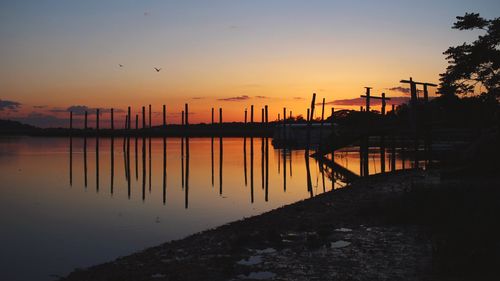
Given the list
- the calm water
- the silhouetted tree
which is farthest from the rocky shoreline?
the silhouetted tree

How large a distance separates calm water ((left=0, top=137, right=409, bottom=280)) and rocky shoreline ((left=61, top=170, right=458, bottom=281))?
245 cm

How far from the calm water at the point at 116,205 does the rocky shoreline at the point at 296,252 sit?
245 cm

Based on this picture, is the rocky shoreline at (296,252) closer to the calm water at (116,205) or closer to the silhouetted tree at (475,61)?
the calm water at (116,205)

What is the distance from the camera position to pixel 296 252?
33.6 feet

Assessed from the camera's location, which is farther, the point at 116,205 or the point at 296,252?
the point at 116,205

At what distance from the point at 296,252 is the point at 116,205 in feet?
45.2

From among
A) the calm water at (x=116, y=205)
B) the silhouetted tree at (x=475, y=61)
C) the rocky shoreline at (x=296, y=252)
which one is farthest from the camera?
the silhouetted tree at (x=475, y=61)

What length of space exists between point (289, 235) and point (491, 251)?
470cm

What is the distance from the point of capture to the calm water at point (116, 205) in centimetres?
1334

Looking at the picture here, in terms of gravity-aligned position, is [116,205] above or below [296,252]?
below

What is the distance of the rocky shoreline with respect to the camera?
8812 millimetres

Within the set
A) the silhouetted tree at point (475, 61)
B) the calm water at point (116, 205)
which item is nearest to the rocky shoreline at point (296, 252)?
the calm water at point (116, 205)

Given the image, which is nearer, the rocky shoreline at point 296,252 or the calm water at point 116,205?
the rocky shoreline at point 296,252

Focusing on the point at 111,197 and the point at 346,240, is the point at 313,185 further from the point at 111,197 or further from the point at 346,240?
the point at 346,240
